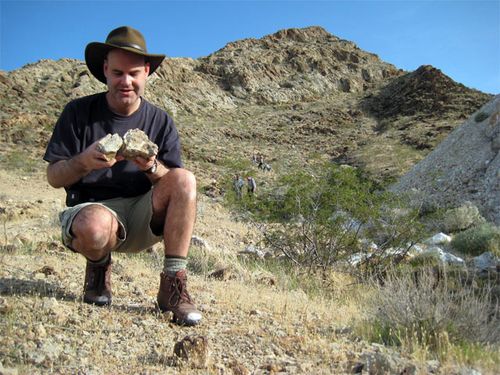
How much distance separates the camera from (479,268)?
253 inches

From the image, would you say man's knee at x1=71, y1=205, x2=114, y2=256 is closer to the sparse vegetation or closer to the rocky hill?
the sparse vegetation

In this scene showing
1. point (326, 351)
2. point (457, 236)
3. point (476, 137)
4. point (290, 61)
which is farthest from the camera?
point (290, 61)

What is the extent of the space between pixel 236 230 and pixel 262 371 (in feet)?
25.2

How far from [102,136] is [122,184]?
32cm

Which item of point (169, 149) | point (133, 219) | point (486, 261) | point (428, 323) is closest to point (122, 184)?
point (133, 219)

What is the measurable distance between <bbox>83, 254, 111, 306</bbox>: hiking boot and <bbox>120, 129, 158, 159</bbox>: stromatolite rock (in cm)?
75

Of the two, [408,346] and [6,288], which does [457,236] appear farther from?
[6,288]

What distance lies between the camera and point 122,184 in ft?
9.63

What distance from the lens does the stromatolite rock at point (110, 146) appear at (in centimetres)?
240

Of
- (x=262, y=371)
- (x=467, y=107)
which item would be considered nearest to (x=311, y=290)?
(x=262, y=371)

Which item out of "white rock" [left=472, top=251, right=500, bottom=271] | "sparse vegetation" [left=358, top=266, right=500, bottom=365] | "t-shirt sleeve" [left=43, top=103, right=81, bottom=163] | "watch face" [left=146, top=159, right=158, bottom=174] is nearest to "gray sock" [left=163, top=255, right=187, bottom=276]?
"watch face" [left=146, top=159, right=158, bottom=174]

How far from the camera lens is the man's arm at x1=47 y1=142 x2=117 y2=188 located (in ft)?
7.98

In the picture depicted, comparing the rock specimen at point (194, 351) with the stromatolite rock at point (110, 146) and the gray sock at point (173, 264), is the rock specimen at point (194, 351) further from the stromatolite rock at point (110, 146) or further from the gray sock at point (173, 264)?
the stromatolite rock at point (110, 146)

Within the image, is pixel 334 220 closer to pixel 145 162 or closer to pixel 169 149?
pixel 169 149
